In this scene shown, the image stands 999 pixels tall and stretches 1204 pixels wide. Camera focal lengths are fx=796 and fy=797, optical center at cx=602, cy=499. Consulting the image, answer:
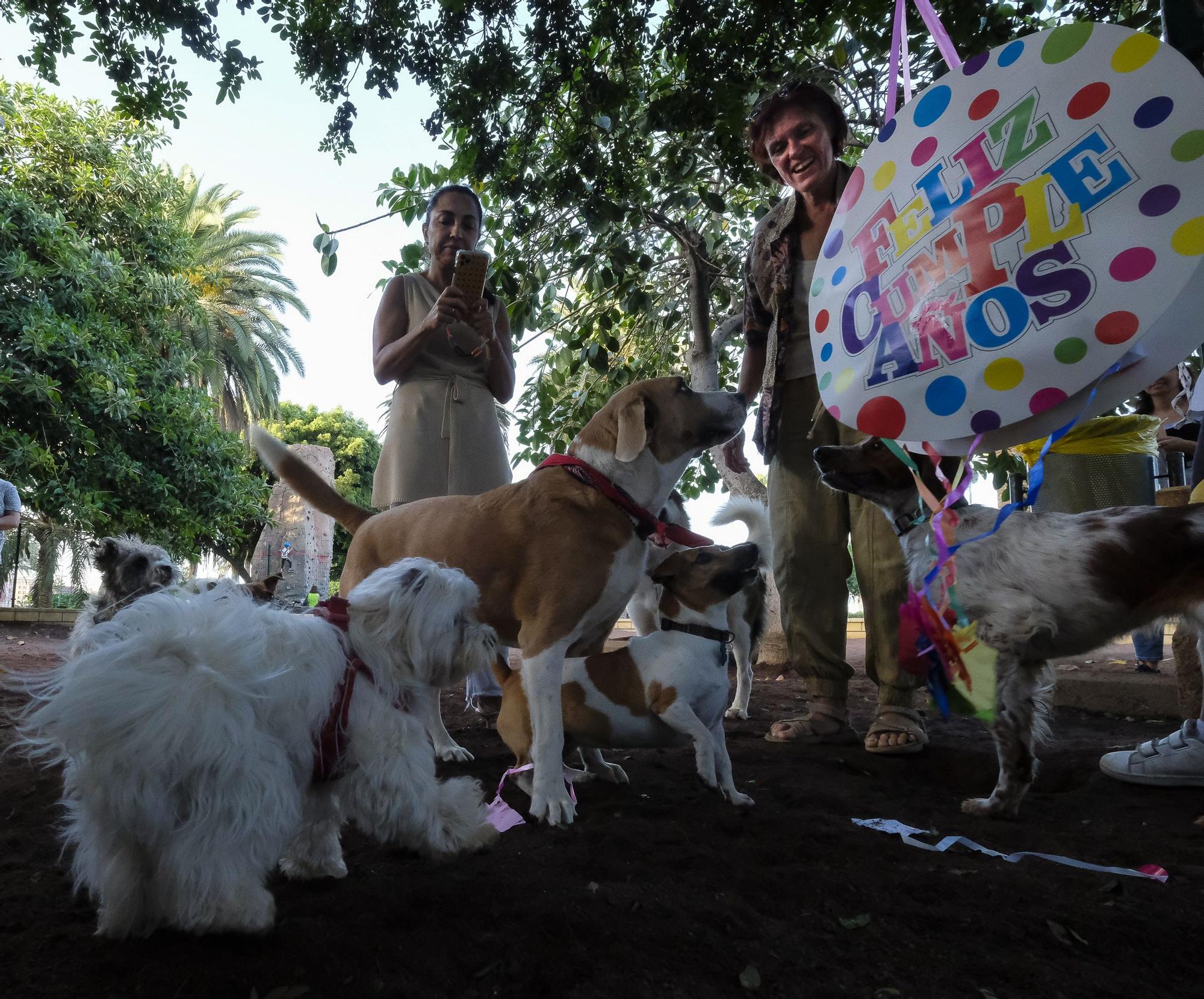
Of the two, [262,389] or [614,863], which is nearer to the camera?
[614,863]

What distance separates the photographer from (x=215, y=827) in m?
1.71

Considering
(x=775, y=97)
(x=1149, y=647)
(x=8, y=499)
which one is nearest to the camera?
(x=775, y=97)

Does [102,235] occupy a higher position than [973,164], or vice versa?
[102,235]

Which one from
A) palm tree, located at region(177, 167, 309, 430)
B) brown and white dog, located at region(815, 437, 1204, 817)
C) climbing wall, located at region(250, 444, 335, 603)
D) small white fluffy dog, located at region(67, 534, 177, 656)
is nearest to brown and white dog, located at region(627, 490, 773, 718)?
brown and white dog, located at region(815, 437, 1204, 817)

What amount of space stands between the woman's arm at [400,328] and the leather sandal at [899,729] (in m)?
2.82

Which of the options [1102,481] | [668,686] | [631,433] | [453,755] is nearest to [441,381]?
[631,433]

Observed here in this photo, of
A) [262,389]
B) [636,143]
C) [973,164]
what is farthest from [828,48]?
[262,389]

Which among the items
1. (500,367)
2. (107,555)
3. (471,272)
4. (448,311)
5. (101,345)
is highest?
(101,345)

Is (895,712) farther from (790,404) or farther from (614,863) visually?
(614,863)

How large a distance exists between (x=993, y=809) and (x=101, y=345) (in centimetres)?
1633

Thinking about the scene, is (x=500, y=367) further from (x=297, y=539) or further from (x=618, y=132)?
(x=297, y=539)

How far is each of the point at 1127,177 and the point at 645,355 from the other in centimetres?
662

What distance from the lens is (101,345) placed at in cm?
1465

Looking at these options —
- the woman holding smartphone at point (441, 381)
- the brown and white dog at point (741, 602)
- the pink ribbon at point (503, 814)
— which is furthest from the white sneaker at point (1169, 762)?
the woman holding smartphone at point (441, 381)
